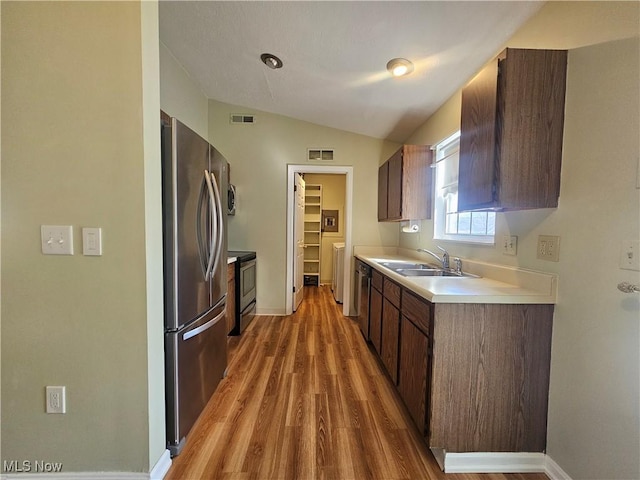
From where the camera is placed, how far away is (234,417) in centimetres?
171

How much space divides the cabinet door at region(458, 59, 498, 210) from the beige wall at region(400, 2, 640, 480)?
33cm

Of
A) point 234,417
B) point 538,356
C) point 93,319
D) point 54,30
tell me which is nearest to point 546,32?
point 538,356

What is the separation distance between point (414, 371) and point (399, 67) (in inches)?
85.9

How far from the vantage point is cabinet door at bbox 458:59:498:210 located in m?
1.35

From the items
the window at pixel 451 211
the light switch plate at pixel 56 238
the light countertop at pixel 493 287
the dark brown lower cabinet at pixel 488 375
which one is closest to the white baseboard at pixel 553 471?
the dark brown lower cabinet at pixel 488 375

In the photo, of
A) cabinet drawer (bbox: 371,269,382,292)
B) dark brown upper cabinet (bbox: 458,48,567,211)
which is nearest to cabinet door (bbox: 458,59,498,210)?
dark brown upper cabinet (bbox: 458,48,567,211)

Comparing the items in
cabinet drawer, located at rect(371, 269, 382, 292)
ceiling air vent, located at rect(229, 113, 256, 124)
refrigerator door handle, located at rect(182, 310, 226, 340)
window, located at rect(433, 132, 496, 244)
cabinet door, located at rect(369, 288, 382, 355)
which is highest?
ceiling air vent, located at rect(229, 113, 256, 124)

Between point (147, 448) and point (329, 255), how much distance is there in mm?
4998

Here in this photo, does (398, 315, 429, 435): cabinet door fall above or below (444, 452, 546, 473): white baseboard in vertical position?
above

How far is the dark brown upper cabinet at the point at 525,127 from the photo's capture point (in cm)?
128

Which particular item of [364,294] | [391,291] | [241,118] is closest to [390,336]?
[391,291]

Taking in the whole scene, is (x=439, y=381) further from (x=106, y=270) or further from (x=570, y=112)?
(x=106, y=270)

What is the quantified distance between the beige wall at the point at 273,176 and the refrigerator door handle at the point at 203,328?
1801mm

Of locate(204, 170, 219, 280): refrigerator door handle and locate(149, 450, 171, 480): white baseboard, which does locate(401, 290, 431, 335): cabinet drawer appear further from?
locate(149, 450, 171, 480): white baseboard
